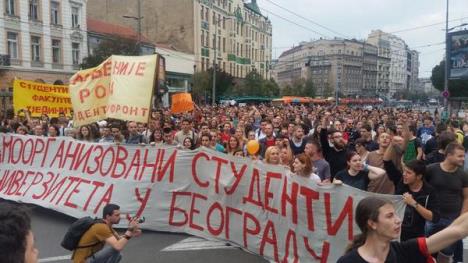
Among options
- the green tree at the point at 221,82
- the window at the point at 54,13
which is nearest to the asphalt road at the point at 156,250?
the window at the point at 54,13

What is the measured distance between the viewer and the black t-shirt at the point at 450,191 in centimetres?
450

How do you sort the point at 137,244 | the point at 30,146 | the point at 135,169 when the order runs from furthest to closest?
the point at 30,146
the point at 135,169
the point at 137,244

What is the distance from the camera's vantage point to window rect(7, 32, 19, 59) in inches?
1298

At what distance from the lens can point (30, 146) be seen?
320 inches

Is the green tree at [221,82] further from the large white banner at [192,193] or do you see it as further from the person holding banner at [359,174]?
the person holding banner at [359,174]

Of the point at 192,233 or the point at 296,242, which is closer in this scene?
the point at 296,242

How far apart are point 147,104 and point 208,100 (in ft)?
141

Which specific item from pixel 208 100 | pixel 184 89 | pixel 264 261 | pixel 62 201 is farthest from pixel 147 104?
pixel 184 89

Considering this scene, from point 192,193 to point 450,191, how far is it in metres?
3.29

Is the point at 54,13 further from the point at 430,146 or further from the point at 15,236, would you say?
the point at 15,236

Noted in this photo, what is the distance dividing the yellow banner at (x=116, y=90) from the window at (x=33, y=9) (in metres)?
29.7

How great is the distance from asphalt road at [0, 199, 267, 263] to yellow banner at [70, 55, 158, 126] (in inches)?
83.6

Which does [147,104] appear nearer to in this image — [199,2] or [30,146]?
[30,146]

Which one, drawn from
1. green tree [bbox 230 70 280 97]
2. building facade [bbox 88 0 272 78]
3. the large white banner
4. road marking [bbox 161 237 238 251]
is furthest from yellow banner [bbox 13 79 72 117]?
building facade [bbox 88 0 272 78]
